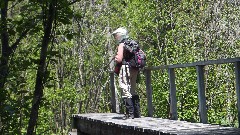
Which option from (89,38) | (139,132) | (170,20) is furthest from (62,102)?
(139,132)

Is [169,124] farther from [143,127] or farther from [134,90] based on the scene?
[134,90]

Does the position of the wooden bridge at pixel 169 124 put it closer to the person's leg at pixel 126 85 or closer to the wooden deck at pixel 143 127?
the wooden deck at pixel 143 127

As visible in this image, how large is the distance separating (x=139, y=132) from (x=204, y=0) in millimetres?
11490

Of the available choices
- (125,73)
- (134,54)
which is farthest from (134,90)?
(134,54)

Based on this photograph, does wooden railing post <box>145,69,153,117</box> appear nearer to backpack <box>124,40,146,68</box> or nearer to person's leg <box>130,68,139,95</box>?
person's leg <box>130,68,139,95</box>

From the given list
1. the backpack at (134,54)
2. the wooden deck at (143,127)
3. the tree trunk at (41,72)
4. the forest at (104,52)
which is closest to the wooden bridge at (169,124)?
the wooden deck at (143,127)

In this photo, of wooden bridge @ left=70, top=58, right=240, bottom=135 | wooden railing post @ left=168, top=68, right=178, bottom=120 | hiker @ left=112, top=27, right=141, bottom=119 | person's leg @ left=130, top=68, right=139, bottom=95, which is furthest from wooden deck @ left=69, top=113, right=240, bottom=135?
person's leg @ left=130, top=68, right=139, bottom=95

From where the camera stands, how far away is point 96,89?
23516mm

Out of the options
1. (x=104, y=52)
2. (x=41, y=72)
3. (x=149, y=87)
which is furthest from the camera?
(x=104, y=52)

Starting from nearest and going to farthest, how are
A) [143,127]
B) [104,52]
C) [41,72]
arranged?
[41,72] < [143,127] < [104,52]

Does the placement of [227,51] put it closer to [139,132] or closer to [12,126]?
[139,132]

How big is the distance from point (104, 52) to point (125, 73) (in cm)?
1337

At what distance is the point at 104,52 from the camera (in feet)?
76.9

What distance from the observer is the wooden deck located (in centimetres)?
732
